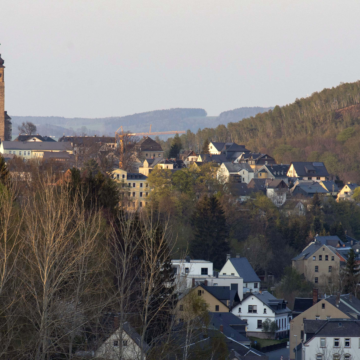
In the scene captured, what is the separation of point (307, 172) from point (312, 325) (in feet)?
218

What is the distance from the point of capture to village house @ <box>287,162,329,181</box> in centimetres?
10473

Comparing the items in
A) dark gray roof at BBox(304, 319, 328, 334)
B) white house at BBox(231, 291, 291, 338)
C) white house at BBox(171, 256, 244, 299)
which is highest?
dark gray roof at BBox(304, 319, 328, 334)

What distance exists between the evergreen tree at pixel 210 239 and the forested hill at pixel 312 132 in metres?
57.4

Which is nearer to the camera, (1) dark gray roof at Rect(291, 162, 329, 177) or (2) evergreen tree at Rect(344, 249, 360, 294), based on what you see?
(2) evergreen tree at Rect(344, 249, 360, 294)

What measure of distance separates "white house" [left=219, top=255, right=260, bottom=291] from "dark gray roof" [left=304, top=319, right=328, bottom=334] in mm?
16207

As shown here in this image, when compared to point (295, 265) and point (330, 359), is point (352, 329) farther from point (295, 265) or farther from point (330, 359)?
point (295, 265)

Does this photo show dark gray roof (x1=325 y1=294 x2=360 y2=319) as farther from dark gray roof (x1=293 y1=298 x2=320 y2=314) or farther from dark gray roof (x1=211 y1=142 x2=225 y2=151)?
dark gray roof (x1=211 y1=142 x2=225 y2=151)

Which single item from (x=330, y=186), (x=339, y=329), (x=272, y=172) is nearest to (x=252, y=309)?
(x=339, y=329)

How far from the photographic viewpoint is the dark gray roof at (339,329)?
39.0 meters

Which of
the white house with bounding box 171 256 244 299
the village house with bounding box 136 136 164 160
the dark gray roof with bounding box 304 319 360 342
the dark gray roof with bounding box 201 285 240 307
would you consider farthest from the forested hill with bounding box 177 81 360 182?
the dark gray roof with bounding box 304 319 360 342

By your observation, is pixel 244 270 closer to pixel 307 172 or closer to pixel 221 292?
pixel 221 292

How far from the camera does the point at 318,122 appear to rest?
14975 centimetres

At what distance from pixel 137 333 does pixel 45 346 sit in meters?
12.1

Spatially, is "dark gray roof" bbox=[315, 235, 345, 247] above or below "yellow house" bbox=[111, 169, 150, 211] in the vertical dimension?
below
